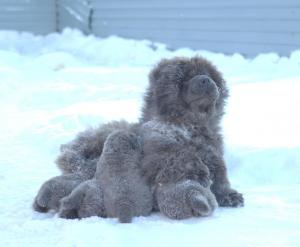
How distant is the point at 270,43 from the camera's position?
35.4 feet

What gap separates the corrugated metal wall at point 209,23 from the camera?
1060 cm

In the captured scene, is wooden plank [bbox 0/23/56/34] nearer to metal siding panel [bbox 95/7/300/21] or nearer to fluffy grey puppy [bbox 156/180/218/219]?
metal siding panel [bbox 95/7/300/21]

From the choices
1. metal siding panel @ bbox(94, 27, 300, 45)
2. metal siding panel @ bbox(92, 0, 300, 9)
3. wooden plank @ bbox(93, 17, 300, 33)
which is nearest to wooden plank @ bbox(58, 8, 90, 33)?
wooden plank @ bbox(93, 17, 300, 33)

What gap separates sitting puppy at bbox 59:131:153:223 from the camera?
3385 mm

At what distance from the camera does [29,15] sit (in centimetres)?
1628

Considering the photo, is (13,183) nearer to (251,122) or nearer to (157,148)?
(157,148)

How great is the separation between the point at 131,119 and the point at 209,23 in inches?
256

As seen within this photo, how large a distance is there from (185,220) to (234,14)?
868 cm

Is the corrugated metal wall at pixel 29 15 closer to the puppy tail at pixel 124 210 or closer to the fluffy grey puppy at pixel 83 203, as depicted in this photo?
the fluffy grey puppy at pixel 83 203

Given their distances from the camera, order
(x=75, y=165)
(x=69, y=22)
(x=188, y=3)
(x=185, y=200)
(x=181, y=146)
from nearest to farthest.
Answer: (x=185, y=200) → (x=181, y=146) → (x=75, y=165) → (x=188, y=3) → (x=69, y=22)

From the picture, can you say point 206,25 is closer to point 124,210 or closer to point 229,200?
point 229,200

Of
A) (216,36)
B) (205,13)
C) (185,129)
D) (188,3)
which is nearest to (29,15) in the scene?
(188,3)

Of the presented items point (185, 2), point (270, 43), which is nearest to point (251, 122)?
point (270, 43)

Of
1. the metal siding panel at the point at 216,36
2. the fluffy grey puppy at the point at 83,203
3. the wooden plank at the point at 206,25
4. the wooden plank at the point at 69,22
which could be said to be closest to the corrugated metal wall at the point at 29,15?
the wooden plank at the point at 69,22
